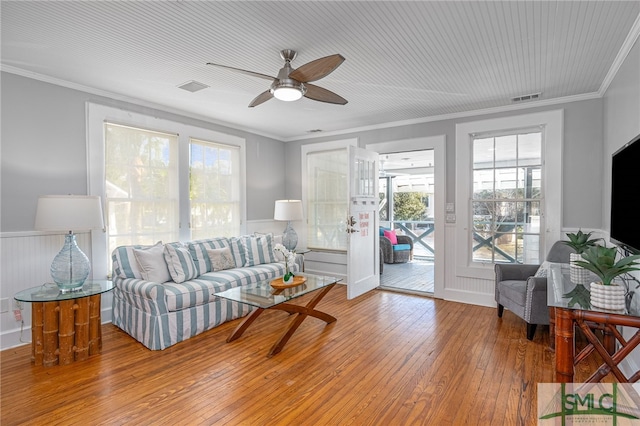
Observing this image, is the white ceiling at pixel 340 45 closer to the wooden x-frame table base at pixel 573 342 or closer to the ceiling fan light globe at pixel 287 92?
the ceiling fan light globe at pixel 287 92

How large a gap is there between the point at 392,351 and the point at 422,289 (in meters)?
2.25

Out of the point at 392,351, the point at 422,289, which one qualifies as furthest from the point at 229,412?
the point at 422,289

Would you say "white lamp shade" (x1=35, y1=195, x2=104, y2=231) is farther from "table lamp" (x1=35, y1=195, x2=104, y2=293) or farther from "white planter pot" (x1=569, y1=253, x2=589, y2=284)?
"white planter pot" (x1=569, y1=253, x2=589, y2=284)

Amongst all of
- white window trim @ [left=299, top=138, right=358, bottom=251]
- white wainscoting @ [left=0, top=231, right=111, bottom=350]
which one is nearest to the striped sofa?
white wainscoting @ [left=0, top=231, right=111, bottom=350]

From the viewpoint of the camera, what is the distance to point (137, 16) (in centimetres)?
207

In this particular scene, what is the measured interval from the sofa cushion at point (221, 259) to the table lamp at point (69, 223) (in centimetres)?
126

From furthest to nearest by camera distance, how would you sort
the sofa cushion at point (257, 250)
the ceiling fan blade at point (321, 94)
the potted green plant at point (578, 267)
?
the sofa cushion at point (257, 250), the ceiling fan blade at point (321, 94), the potted green plant at point (578, 267)

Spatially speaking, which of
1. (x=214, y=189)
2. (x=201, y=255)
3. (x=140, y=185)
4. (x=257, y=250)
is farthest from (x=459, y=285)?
(x=140, y=185)

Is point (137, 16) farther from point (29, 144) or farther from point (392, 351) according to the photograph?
point (392, 351)

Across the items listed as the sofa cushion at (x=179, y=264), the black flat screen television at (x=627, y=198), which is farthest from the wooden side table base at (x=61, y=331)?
the black flat screen television at (x=627, y=198)

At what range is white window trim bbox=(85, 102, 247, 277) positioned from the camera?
3.35m

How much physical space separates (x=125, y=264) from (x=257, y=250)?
1.57 m

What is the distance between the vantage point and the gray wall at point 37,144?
2.84 meters

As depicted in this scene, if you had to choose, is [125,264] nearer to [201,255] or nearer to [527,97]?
[201,255]
